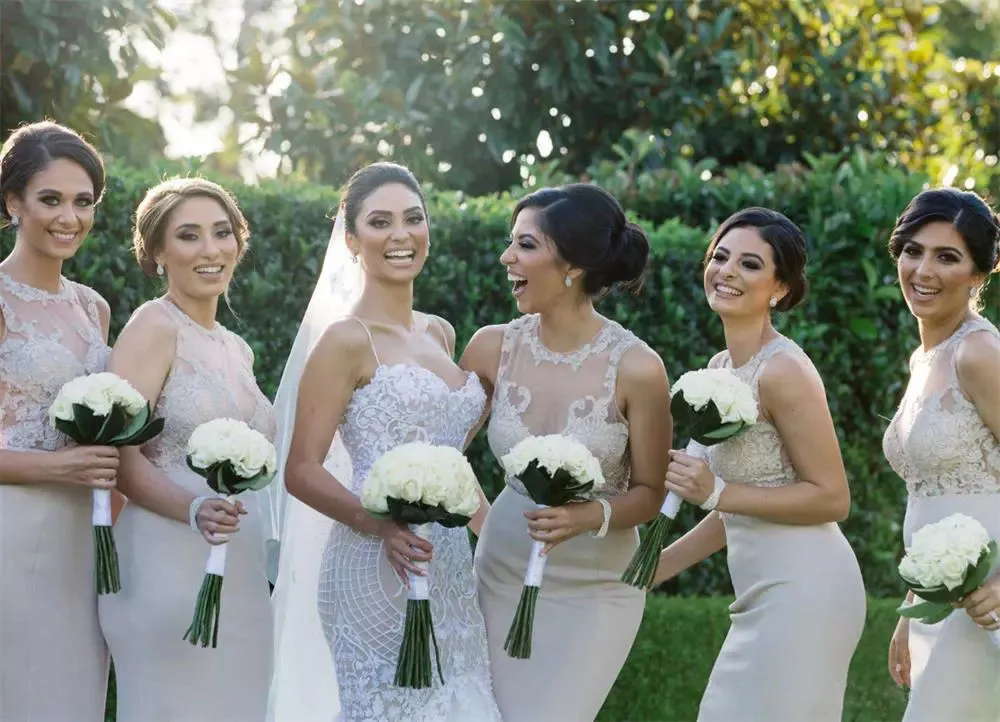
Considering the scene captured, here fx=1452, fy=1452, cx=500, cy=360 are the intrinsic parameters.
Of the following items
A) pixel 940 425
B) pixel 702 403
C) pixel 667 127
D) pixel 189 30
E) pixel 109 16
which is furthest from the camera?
pixel 189 30

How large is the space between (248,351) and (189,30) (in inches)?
567

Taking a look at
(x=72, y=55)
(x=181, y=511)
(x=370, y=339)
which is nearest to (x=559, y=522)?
(x=370, y=339)

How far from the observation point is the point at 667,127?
40.1 feet

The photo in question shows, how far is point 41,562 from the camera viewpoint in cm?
575

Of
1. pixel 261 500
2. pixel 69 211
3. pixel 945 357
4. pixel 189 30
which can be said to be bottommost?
pixel 261 500

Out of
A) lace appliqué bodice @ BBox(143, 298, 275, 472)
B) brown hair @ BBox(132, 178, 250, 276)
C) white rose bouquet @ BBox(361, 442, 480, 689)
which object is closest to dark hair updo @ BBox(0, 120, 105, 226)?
brown hair @ BBox(132, 178, 250, 276)

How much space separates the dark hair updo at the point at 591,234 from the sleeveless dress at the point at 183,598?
1435mm

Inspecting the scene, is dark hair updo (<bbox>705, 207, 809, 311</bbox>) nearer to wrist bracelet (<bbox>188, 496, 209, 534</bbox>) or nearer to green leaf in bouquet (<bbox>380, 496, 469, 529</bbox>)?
green leaf in bouquet (<bbox>380, 496, 469, 529</bbox>)

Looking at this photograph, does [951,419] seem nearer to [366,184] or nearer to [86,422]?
[366,184]

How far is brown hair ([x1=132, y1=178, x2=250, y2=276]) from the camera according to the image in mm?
5910

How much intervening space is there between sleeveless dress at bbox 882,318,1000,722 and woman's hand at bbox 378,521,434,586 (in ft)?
6.52

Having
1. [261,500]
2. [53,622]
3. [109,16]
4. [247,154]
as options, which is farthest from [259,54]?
[53,622]

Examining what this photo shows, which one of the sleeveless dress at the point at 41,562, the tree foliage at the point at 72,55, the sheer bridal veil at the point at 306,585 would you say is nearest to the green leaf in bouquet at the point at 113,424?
the sleeveless dress at the point at 41,562

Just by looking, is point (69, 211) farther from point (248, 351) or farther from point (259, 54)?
point (259, 54)
